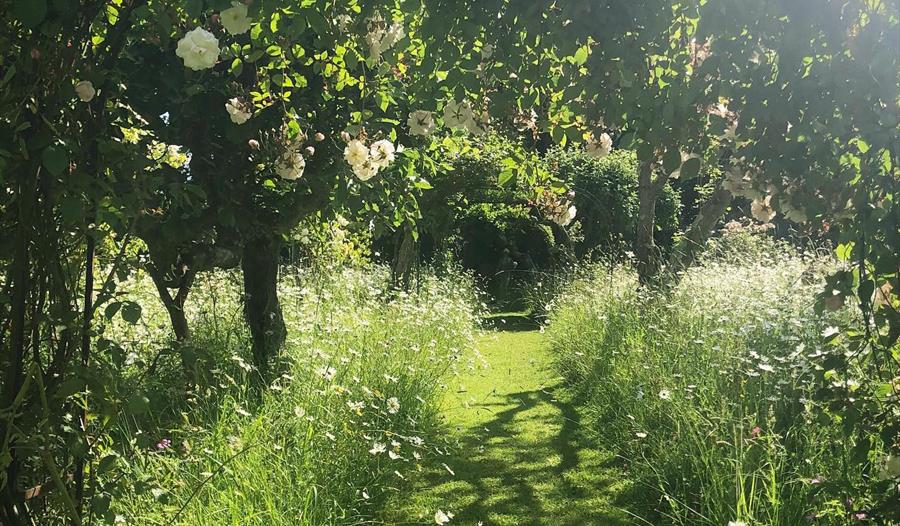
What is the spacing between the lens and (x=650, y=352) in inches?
186

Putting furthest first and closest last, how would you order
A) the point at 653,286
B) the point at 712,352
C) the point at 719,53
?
the point at 653,286
the point at 712,352
the point at 719,53

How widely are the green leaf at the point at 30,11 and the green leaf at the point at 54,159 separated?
0.26 m

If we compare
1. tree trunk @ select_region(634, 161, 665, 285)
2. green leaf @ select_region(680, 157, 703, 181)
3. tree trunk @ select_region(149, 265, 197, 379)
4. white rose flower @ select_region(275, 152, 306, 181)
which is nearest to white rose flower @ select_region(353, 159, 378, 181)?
white rose flower @ select_region(275, 152, 306, 181)

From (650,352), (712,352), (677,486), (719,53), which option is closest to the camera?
(719,53)

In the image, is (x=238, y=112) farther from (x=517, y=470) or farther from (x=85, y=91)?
(x=517, y=470)

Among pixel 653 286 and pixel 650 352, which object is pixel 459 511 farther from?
pixel 653 286

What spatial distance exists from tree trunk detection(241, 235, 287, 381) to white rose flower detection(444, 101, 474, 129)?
216cm

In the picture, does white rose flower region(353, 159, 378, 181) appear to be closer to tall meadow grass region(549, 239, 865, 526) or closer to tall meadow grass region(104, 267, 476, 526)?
tall meadow grass region(104, 267, 476, 526)

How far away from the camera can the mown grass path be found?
3.51 metres

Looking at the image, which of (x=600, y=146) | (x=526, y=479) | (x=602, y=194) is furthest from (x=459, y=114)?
(x=602, y=194)

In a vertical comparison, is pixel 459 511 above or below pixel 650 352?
below

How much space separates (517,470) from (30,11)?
352cm

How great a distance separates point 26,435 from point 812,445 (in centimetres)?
291

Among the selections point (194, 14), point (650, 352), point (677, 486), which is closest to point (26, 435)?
point (194, 14)
